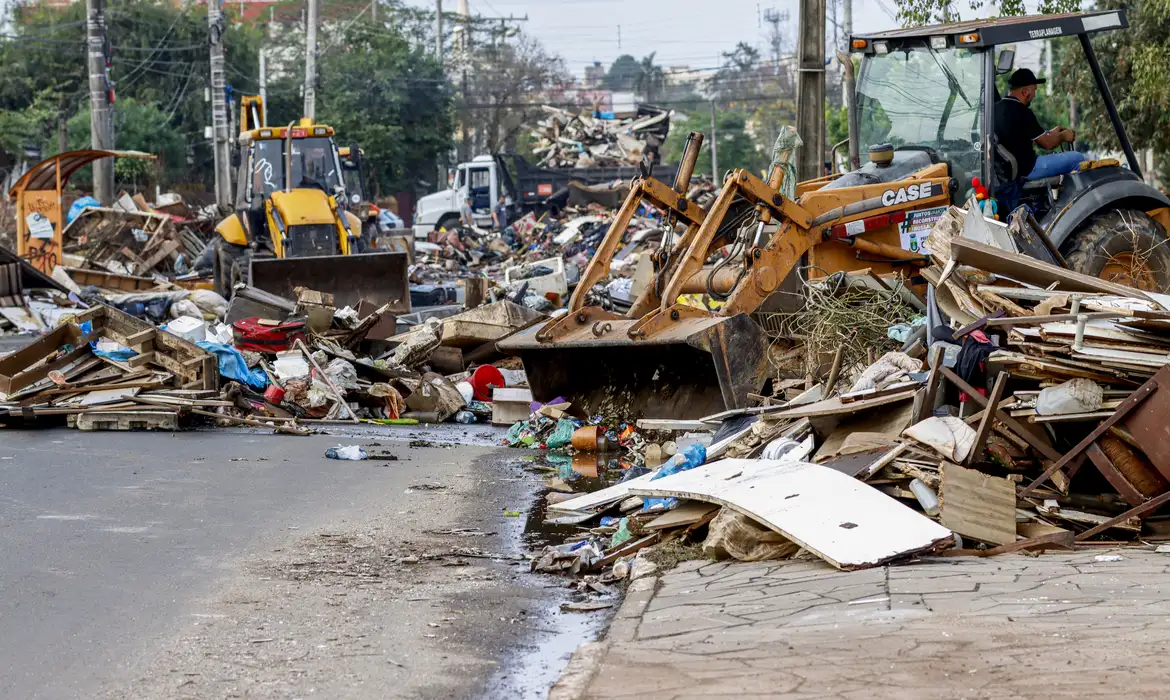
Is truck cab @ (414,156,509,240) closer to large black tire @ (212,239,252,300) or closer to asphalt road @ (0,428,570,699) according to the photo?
large black tire @ (212,239,252,300)

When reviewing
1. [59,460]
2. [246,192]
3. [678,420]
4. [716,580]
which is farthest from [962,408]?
[246,192]

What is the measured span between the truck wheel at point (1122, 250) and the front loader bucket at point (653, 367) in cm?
259

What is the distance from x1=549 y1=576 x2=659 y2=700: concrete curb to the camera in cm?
462

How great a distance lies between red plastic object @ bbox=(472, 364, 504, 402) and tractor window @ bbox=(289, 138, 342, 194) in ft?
27.2

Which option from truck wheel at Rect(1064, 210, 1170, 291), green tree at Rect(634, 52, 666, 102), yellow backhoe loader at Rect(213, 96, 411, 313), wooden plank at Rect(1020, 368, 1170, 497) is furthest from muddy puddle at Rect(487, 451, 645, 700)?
green tree at Rect(634, 52, 666, 102)

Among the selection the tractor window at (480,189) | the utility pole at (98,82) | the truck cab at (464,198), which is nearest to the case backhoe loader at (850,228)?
the utility pole at (98,82)

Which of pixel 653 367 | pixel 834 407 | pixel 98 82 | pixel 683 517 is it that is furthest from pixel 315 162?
pixel 683 517

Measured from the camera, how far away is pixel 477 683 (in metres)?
5.00

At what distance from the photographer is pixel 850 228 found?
34.8 ft

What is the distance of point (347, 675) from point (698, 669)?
51.4 inches

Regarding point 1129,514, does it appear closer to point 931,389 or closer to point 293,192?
point 931,389

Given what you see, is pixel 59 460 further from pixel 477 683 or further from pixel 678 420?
pixel 477 683

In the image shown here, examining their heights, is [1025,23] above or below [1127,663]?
above

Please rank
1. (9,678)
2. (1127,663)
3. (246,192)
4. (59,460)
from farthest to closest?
(246,192) < (59,460) < (9,678) < (1127,663)
